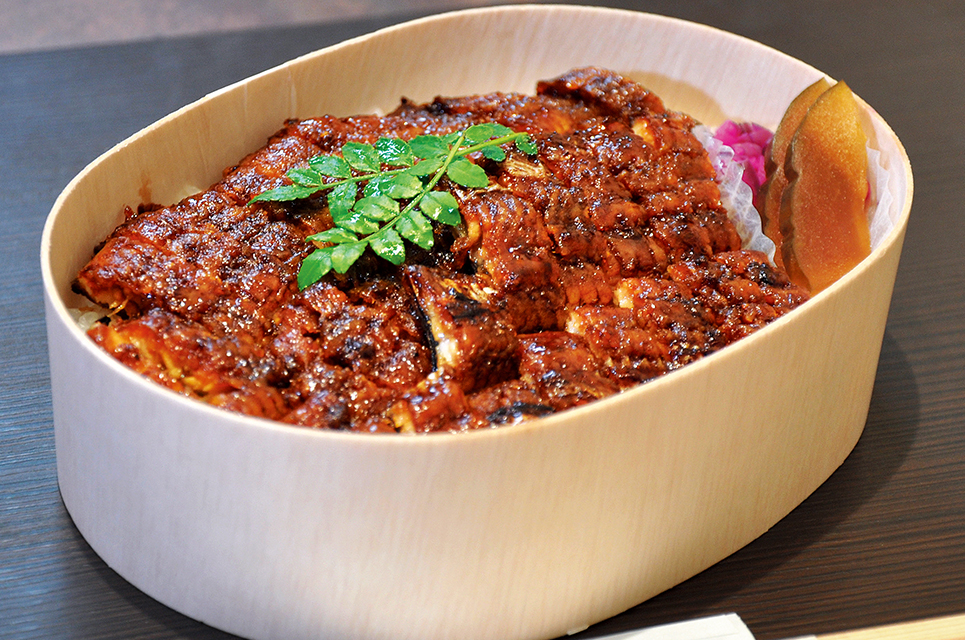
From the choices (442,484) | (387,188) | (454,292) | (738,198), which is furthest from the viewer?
(738,198)

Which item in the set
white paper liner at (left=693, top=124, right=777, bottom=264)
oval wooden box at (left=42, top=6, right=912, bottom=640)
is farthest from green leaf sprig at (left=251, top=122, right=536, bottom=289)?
white paper liner at (left=693, top=124, right=777, bottom=264)

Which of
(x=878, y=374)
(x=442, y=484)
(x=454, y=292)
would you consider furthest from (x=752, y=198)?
(x=442, y=484)

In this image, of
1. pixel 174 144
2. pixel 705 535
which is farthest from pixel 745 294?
pixel 174 144

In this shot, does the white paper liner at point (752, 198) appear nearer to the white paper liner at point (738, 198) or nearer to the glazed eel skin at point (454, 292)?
the white paper liner at point (738, 198)

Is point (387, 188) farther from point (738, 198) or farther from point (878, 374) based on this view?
point (878, 374)

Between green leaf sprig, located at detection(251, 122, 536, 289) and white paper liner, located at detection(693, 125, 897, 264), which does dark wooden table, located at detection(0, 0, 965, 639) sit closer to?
white paper liner, located at detection(693, 125, 897, 264)

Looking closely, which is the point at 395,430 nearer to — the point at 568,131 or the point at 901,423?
the point at 568,131
